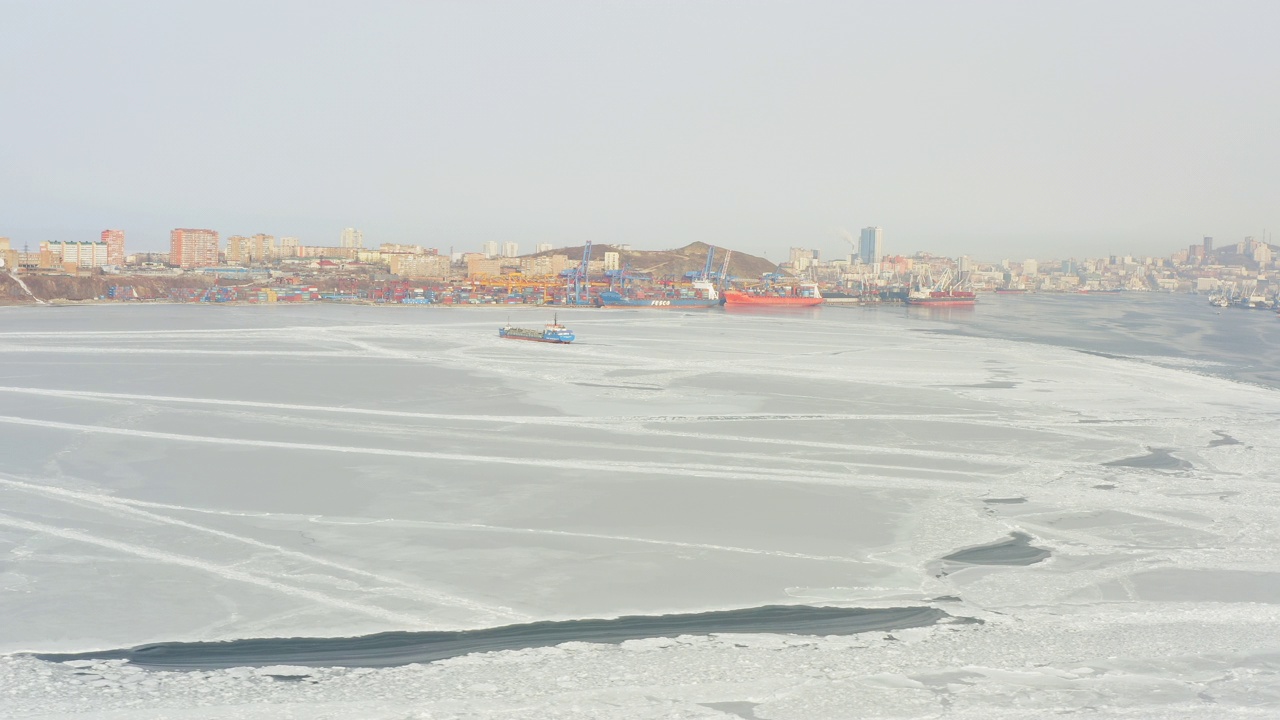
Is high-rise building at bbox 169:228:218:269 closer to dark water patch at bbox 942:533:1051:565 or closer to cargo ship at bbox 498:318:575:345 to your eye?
cargo ship at bbox 498:318:575:345

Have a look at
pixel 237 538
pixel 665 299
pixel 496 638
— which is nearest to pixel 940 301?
pixel 665 299

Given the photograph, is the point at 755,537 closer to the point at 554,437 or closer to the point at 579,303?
the point at 554,437

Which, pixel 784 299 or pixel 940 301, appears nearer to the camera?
pixel 784 299

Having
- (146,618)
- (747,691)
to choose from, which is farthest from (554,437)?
(747,691)

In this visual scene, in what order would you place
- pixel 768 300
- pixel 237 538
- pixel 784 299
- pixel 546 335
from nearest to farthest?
pixel 237 538
pixel 546 335
pixel 784 299
pixel 768 300

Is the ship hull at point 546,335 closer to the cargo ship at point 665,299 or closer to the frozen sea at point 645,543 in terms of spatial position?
the frozen sea at point 645,543

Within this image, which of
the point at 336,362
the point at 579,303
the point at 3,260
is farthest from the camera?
the point at 3,260

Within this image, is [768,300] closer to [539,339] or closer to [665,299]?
[665,299]

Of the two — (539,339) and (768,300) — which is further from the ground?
(768,300)
